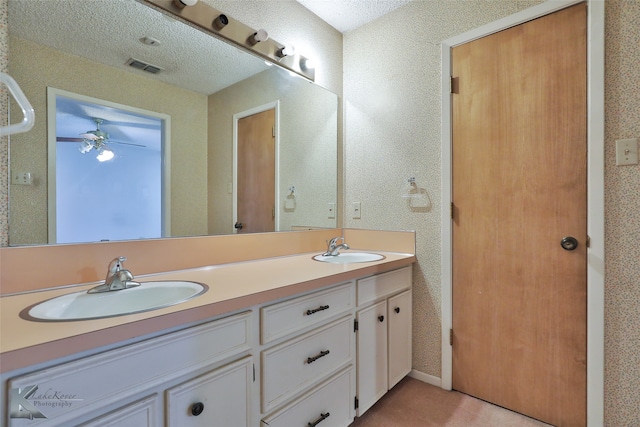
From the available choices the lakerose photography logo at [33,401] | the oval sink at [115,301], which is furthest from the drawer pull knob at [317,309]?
the lakerose photography logo at [33,401]

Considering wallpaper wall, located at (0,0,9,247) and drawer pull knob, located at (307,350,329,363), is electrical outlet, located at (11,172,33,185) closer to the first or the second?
wallpaper wall, located at (0,0,9,247)

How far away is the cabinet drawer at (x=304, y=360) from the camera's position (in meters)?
1.10

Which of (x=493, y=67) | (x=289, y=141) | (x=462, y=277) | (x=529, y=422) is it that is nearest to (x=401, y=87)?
(x=493, y=67)

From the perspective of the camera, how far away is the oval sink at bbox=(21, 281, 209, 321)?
0.89 meters

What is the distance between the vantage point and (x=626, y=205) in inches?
52.1

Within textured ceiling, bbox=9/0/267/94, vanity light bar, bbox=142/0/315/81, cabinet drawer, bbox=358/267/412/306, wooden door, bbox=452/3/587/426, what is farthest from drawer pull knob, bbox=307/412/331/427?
vanity light bar, bbox=142/0/315/81

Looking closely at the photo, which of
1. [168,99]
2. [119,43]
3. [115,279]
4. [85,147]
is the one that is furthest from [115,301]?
[119,43]

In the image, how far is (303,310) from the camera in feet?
4.04

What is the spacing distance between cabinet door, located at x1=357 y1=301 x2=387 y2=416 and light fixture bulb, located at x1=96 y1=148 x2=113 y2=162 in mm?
1284

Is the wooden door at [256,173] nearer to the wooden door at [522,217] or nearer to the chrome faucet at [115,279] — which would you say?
the chrome faucet at [115,279]

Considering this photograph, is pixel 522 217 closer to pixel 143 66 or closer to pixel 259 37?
pixel 259 37

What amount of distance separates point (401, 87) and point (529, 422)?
2033mm

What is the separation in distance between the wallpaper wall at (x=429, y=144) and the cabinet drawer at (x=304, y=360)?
2.55 ft

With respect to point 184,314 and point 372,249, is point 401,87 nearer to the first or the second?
point 372,249
